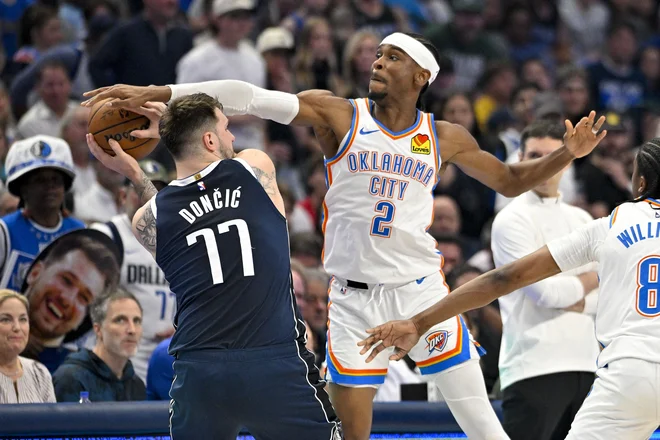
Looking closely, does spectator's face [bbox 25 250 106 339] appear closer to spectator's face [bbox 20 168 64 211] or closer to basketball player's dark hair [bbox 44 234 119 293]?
basketball player's dark hair [bbox 44 234 119 293]

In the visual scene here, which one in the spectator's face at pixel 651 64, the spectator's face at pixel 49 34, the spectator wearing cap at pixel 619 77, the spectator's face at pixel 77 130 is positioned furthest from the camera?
the spectator's face at pixel 651 64

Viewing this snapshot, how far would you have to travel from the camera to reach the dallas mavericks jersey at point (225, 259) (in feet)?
15.9

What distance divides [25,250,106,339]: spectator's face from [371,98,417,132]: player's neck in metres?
2.40

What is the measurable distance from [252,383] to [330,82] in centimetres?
694

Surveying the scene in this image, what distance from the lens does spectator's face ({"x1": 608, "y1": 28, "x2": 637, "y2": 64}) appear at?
1338cm

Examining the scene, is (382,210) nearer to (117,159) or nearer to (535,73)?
(117,159)

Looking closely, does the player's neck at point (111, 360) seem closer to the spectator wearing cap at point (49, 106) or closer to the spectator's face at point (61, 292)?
the spectator's face at point (61, 292)

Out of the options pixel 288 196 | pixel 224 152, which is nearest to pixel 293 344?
pixel 224 152

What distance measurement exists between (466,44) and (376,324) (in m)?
7.82

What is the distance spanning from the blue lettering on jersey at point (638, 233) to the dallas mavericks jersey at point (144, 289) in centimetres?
371

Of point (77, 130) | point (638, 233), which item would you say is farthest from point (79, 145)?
point (638, 233)

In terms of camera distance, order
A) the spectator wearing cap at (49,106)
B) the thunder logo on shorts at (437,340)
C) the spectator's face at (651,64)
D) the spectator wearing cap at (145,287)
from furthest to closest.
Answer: the spectator's face at (651,64) → the spectator wearing cap at (49,106) → the spectator wearing cap at (145,287) → the thunder logo on shorts at (437,340)

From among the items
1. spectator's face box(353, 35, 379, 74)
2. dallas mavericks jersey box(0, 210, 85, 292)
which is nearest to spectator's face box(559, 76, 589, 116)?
spectator's face box(353, 35, 379, 74)

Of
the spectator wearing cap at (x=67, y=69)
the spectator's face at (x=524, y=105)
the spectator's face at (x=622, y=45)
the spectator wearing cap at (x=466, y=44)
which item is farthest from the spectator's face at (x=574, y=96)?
the spectator wearing cap at (x=67, y=69)
